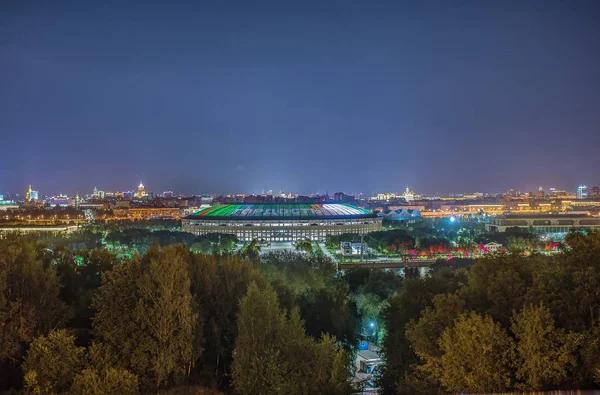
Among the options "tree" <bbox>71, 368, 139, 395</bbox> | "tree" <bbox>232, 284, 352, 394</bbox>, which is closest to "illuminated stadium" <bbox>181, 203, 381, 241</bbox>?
"tree" <bbox>232, 284, 352, 394</bbox>

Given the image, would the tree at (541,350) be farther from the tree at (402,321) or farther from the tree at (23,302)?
the tree at (23,302)

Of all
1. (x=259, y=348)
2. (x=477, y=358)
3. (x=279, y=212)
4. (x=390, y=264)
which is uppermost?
(x=279, y=212)

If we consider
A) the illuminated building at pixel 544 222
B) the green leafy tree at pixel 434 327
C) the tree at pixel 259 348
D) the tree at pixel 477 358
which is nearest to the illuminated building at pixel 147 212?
the illuminated building at pixel 544 222

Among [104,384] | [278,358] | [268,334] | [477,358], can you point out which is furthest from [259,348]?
[477,358]

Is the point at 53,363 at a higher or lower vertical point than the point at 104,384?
higher

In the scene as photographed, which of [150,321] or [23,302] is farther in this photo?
[23,302]

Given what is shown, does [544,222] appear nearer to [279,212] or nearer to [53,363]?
[279,212]

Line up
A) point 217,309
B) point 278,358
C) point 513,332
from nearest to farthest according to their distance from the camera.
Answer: point 513,332, point 278,358, point 217,309

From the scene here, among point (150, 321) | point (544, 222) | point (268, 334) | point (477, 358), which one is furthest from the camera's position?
point (544, 222)
